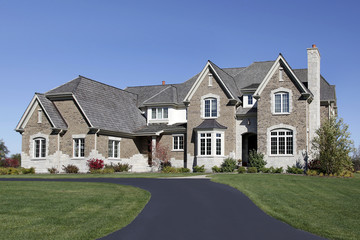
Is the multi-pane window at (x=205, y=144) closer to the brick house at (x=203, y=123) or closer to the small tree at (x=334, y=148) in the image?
the brick house at (x=203, y=123)

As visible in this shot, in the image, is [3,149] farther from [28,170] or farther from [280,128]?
[280,128]

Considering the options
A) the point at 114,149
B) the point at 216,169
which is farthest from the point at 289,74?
the point at 114,149

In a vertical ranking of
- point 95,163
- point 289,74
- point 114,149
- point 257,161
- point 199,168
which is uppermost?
point 289,74

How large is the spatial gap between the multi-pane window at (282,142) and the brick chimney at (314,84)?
2.35 m

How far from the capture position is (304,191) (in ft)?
66.8

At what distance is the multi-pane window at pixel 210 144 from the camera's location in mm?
36594

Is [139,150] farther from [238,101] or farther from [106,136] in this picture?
[238,101]

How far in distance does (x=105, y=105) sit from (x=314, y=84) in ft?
61.7

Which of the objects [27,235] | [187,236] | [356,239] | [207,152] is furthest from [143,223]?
[207,152]

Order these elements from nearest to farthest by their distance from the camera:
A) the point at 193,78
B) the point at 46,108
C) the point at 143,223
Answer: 1. the point at 143,223
2. the point at 46,108
3. the point at 193,78

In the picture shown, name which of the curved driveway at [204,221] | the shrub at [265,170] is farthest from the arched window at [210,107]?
the curved driveway at [204,221]

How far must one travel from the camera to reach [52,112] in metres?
37.0

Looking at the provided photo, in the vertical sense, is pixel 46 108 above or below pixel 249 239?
above

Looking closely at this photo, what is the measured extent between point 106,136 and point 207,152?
8.98 meters
